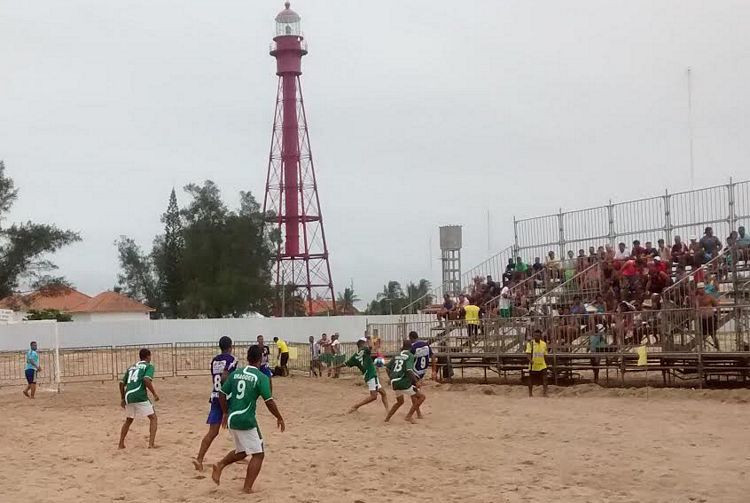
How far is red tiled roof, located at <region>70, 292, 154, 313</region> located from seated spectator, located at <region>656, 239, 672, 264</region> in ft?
173

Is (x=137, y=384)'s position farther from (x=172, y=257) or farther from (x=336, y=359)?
(x=172, y=257)

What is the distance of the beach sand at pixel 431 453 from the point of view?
11.4 meters

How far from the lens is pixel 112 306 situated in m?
71.9

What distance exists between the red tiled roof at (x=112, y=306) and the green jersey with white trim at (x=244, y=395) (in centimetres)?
6280

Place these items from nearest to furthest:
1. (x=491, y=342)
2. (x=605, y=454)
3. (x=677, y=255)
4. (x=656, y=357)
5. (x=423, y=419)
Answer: (x=605, y=454) < (x=423, y=419) < (x=656, y=357) < (x=677, y=255) < (x=491, y=342)

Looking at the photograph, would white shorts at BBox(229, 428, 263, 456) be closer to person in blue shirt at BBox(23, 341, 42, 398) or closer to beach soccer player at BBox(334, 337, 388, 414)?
beach soccer player at BBox(334, 337, 388, 414)

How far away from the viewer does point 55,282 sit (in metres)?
54.1

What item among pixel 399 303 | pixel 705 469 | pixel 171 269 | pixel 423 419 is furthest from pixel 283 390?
pixel 399 303

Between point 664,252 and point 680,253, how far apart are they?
0.46 meters

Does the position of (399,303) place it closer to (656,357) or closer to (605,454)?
(656,357)

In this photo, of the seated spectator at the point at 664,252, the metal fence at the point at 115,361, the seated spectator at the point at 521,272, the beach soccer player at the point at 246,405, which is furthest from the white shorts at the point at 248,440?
the metal fence at the point at 115,361

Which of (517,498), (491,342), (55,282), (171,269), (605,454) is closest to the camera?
(517,498)

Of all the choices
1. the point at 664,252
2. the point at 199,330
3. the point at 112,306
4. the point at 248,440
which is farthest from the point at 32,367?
the point at 112,306

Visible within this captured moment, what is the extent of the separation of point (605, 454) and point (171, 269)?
58.0 m
